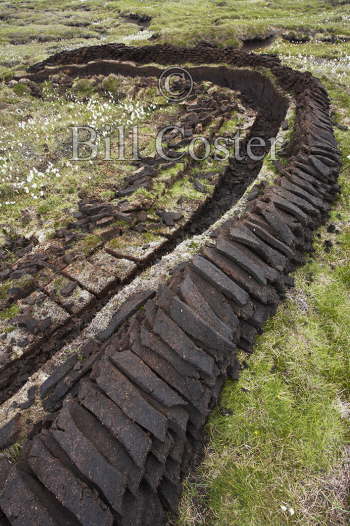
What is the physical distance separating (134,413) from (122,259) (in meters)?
3.90

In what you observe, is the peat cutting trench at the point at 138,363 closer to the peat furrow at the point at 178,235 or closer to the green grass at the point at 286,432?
the peat furrow at the point at 178,235

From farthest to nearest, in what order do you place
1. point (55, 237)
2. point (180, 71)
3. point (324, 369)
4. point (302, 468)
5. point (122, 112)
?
point (180, 71)
point (122, 112)
point (55, 237)
point (324, 369)
point (302, 468)

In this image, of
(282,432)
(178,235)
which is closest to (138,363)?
(282,432)

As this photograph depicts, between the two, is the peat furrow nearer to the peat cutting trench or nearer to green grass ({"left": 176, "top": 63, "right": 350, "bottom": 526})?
the peat cutting trench

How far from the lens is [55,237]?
740 centimetres

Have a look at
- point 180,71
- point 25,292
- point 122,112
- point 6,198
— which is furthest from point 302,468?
point 180,71

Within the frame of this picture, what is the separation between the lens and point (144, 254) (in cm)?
644

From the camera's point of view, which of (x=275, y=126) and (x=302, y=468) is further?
(x=275, y=126)

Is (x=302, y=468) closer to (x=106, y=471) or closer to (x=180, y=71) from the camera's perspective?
(x=106, y=471)

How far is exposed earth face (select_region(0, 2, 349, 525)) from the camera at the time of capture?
111 inches

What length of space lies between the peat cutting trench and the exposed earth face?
0.06 feet

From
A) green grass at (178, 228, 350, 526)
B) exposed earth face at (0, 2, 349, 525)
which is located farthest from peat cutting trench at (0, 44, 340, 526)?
green grass at (178, 228, 350, 526)

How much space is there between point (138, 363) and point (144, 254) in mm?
3491

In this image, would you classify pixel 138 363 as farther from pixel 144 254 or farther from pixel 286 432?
pixel 144 254
